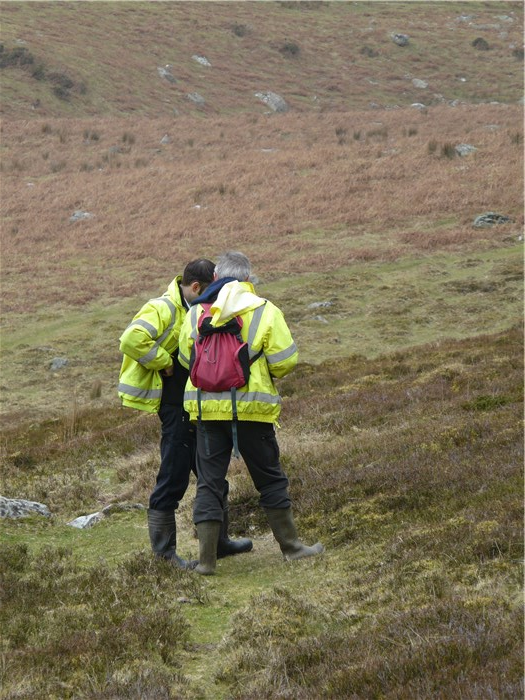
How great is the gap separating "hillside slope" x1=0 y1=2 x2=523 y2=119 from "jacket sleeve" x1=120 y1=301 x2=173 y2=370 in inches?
1797

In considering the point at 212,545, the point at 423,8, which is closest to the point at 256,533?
the point at 212,545

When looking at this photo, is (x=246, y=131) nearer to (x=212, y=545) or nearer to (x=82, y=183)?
(x=82, y=183)

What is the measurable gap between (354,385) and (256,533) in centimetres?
679

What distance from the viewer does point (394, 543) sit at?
22.9ft

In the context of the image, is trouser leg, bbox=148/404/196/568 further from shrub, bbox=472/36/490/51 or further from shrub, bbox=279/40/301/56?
shrub, bbox=472/36/490/51

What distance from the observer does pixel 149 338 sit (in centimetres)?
747

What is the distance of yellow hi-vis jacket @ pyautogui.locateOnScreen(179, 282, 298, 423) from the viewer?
6977 millimetres

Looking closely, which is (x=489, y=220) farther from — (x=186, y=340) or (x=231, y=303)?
(x=231, y=303)

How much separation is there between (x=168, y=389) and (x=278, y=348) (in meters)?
1.31

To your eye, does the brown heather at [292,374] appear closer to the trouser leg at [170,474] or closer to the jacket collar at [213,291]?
the trouser leg at [170,474]

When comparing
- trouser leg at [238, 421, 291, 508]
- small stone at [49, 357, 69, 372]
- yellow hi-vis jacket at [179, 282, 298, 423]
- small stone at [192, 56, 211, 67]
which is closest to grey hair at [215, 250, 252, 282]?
yellow hi-vis jacket at [179, 282, 298, 423]

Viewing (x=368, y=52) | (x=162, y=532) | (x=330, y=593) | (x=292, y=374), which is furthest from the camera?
(x=368, y=52)

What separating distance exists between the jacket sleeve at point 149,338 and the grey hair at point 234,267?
0.69m

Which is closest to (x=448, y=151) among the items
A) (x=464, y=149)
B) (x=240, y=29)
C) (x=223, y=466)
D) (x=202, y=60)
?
(x=464, y=149)
